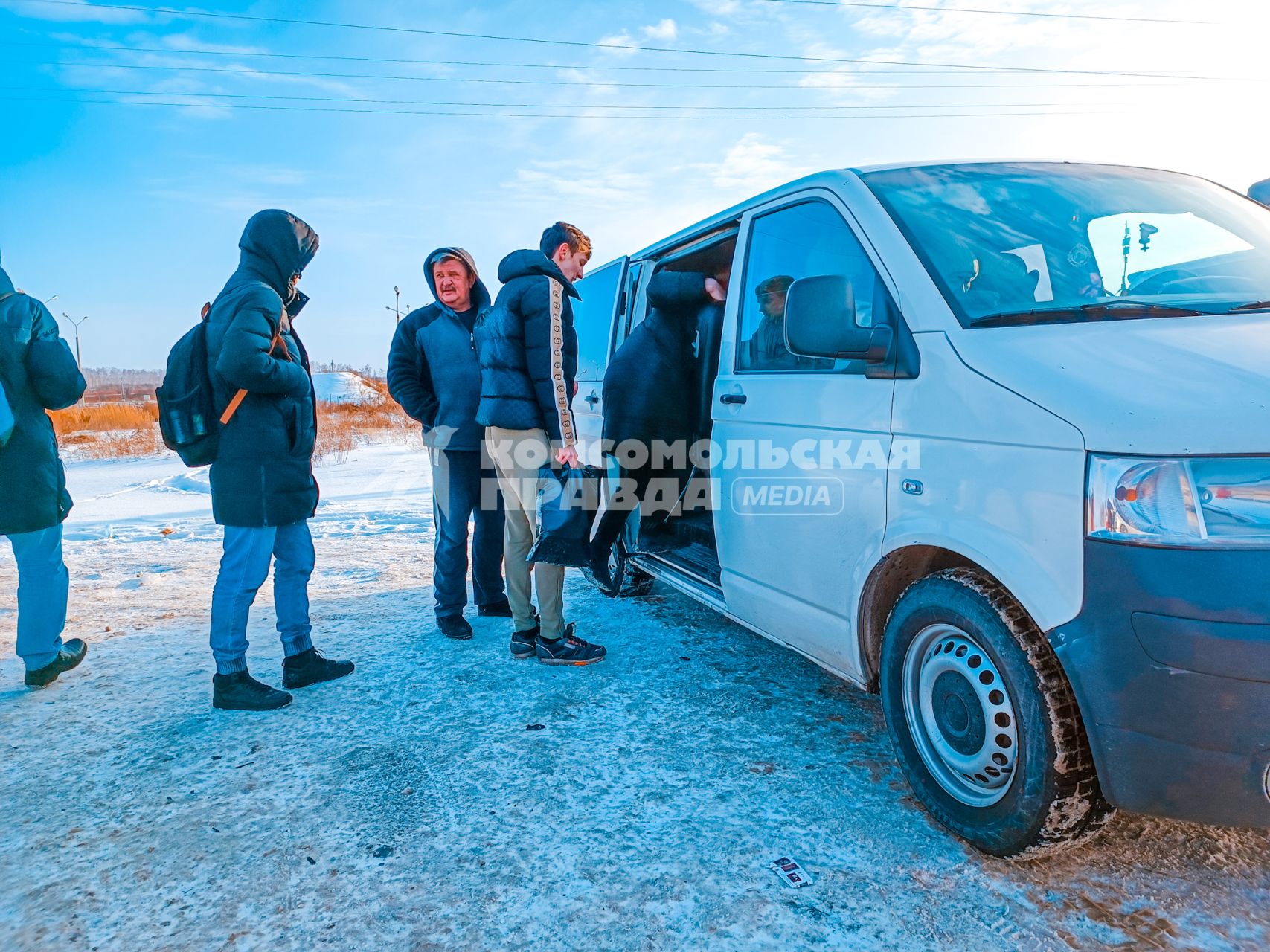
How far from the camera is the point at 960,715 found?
2.20m

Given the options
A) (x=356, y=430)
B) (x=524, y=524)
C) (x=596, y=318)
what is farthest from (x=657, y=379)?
(x=356, y=430)

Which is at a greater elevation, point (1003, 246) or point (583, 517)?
point (1003, 246)

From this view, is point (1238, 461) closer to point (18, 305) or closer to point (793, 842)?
point (793, 842)

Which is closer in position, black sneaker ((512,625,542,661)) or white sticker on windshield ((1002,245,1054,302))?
white sticker on windshield ((1002,245,1054,302))

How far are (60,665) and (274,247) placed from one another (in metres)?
2.29

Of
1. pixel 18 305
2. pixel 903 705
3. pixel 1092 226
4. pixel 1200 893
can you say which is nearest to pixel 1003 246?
pixel 1092 226

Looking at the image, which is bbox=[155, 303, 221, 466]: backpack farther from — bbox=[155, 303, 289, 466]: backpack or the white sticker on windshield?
the white sticker on windshield

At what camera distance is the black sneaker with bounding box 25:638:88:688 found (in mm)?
3637

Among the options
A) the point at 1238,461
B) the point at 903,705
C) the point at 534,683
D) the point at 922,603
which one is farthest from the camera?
the point at 534,683

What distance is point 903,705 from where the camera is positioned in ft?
7.79

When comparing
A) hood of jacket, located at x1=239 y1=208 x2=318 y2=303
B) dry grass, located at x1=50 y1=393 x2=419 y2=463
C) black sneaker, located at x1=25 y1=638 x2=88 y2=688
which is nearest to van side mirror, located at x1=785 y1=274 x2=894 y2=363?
hood of jacket, located at x1=239 y1=208 x2=318 y2=303

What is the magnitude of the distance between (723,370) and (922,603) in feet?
4.90

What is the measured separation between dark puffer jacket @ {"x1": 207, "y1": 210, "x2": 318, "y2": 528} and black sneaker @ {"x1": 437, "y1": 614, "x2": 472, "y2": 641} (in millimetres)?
1110

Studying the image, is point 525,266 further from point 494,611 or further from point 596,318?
point 494,611
